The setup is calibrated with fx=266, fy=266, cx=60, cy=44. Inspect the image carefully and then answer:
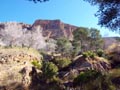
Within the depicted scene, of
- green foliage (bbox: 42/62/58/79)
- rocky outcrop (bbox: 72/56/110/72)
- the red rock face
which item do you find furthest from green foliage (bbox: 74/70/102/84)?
the red rock face

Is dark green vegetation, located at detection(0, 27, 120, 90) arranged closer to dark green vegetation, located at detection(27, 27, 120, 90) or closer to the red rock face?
dark green vegetation, located at detection(27, 27, 120, 90)

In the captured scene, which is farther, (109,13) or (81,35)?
(81,35)

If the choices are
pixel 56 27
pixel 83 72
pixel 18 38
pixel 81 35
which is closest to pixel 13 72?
pixel 83 72

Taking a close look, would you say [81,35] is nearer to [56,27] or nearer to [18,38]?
[18,38]

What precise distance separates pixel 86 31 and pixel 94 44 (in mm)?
3775

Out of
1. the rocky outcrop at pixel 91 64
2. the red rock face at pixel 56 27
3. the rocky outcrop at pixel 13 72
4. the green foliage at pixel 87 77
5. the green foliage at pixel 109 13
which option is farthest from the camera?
the red rock face at pixel 56 27

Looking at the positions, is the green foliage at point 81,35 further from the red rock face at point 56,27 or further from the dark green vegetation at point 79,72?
the red rock face at point 56,27

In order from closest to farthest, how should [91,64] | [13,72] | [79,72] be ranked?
[13,72] < [79,72] < [91,64]

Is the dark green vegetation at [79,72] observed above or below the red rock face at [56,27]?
below

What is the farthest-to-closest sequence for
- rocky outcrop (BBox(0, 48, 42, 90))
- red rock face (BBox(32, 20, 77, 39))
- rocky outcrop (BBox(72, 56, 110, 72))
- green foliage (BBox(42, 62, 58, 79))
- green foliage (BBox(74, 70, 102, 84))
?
red rock face (BBox(32, 20, 77, 39)) < rocky outcrop (BBox(72, 56, 110, 72)) < green foliage (BBox(42, 62, 58, 79)) < rocky outcrop (BBox(0, 48, 42, 90)) < green foliage (BBox(74, 70, 102, 84))

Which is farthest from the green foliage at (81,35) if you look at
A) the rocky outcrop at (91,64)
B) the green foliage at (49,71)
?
the green foliage at (49,71)

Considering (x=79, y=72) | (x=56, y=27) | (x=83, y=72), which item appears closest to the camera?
(x=83, y=72)

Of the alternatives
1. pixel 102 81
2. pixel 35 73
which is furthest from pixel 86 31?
pixel 102 81

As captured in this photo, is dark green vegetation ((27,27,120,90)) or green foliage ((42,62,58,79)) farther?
green foliage ((42,62,58,79))
